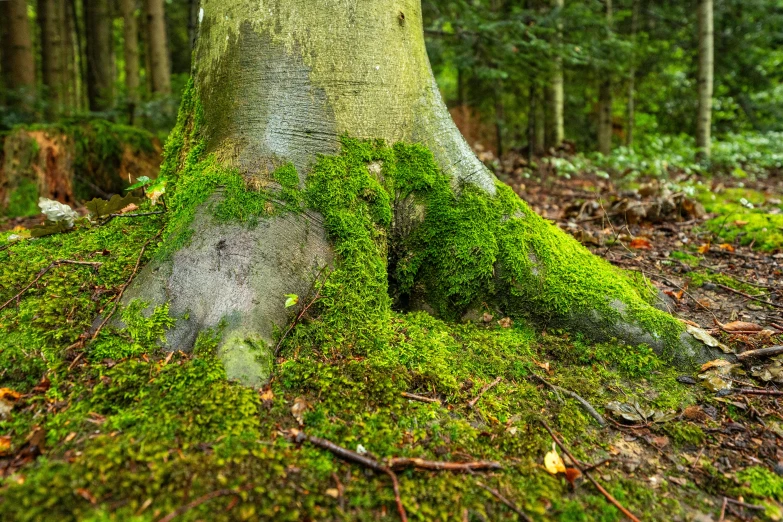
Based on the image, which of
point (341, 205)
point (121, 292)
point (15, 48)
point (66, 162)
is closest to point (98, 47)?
point (15, 48)

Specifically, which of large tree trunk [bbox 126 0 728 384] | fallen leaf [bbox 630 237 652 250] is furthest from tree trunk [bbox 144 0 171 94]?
fallen leaf [bbox 630 237 652 250]

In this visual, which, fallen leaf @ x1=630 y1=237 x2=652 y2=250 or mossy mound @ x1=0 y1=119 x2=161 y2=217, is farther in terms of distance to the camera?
mossy mound @ x1=0 y1=119 x2=161 y2=217

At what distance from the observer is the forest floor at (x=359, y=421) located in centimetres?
153

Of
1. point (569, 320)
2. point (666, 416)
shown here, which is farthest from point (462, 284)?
point (666, 416)

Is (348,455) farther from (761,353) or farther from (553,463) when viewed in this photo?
(761,353)

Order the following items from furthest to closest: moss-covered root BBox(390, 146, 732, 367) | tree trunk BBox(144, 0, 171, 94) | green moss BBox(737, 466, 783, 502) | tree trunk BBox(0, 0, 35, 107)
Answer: tree trunk BBox(0, 0, 35, 107)
tree trunk BBox(144, 0, 171, 94)
moss-covered root BBox(390, 146, 732, 367)
green moss BBox(737, 466, 783, 502)

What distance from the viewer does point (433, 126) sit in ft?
9.32

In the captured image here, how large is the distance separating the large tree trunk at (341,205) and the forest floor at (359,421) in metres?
0.16

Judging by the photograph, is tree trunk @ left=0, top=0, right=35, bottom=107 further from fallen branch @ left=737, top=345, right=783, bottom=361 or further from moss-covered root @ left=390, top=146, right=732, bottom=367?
fallen branch @ left=737, top=345, right=783, bottom=361

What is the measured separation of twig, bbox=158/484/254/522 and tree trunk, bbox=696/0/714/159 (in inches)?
420

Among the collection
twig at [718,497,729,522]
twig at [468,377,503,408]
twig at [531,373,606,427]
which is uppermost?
twig at [468,377,503,408]

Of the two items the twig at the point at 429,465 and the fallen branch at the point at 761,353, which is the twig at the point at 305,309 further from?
the fallen branch at the point at 761,353

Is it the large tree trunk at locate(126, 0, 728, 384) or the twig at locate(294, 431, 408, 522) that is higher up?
the large tree trunk at locate(126, 0, 728, 384)

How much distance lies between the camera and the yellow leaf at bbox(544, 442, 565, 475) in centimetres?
181
